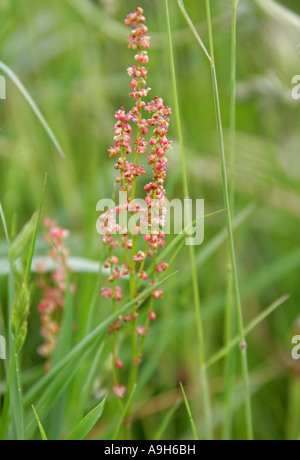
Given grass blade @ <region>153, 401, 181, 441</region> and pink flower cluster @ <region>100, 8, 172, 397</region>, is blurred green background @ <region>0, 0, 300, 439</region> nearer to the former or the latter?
grass blade @ <region>153, 401, 181, 441</region>

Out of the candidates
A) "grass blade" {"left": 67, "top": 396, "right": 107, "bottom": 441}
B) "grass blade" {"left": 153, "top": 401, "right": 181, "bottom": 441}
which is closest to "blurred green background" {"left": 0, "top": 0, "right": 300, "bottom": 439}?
"grass blade" {"left": 153, "top": 401, "right": 181, "bottom": 441}

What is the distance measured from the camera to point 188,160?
122cm

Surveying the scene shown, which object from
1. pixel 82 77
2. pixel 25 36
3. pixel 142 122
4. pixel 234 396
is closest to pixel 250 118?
pixel 82 77

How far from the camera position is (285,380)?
116 cm

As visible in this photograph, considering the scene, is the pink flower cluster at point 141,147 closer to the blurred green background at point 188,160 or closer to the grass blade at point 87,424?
the grass blade at point 87,424

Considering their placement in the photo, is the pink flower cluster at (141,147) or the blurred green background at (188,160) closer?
the pink flower cluster at (141,147)

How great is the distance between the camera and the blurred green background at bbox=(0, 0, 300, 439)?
1.09 meters

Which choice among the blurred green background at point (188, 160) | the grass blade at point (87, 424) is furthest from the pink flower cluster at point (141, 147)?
the blurred green background at point (188, 160)

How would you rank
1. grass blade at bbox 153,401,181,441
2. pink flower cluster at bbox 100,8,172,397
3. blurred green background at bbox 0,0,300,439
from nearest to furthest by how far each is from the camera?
pink flower cluster at bbox 100,8,172,397
grass blade at bbox 153,401,181,441
blurred green background at bbox 0,0,300,439

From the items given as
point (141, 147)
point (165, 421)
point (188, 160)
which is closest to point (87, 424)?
point (165, 421)

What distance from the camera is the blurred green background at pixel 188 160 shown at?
1089mm

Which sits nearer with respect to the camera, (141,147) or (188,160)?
(141,147)

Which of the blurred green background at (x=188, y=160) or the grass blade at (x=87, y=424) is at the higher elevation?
the blurred green background at (x=188, y=160)

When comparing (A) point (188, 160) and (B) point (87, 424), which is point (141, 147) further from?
(A) point (188, 160)
